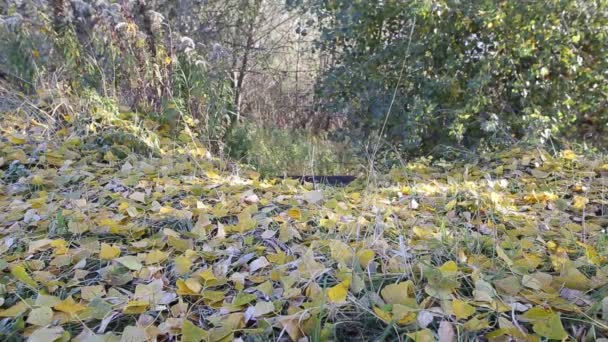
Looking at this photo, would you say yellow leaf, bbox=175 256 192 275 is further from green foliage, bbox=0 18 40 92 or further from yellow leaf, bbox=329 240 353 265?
green foliage, bbox=0 18 40 92

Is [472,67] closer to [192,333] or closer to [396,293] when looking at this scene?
[396,293]

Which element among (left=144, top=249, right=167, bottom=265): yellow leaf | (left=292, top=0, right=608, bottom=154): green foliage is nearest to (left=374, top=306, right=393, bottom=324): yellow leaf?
(left=144, top=249, right=167, bottom=265): yellow leaf

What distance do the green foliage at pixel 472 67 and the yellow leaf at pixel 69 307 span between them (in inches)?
86.5

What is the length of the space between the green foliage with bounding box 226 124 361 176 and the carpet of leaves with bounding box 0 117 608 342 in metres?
0.77

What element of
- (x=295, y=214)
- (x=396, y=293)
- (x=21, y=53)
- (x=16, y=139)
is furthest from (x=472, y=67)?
(x=21, y=53)

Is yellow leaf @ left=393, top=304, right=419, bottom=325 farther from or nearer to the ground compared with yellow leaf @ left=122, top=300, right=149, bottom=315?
farther from the ground

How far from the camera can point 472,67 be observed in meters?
2.88

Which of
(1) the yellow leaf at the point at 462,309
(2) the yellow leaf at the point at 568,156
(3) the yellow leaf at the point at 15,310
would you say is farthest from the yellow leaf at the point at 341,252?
(2) the yellow leaf at the point at 568,156

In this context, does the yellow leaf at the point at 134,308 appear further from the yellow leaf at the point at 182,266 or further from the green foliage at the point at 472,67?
the green foliage at the point at 472,67

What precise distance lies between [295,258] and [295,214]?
1.10 ft

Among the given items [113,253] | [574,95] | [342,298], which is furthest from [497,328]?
A: [574,95]

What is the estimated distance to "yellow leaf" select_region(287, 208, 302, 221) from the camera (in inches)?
63.3

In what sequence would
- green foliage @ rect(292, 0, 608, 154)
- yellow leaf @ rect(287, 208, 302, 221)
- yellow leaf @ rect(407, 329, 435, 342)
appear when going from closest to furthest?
yellow leaf @ rect(407, 329, 435, 342), yellow leaf @ rect(287, 208, 302, 221), green foliage @ rect(292, 0, 608, 154)

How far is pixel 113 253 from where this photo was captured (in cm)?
131
